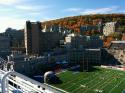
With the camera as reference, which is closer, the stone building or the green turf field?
Result: the green turf field

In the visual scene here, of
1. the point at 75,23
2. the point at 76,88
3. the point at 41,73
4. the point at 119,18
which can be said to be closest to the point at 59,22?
the point at 75,23

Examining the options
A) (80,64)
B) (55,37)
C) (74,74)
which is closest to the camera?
(74,74)

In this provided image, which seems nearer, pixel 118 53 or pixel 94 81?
pixel 94 81

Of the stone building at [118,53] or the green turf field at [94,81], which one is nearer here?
the green turf field at [94,81]

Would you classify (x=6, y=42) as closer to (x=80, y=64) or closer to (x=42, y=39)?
(x=42, y=39)

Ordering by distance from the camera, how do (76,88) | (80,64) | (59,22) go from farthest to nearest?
(59,22)
(80,64)
(76,88)

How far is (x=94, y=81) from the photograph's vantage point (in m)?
54.6

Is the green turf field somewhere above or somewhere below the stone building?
below

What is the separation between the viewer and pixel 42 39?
96750 millimetres

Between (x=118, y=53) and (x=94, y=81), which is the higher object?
(x=118, y=53)

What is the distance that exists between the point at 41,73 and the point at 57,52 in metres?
20.8

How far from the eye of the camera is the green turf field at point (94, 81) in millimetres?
47375

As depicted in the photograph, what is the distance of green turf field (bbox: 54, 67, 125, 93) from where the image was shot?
4738cm

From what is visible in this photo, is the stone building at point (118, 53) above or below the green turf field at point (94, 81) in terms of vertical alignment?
above
